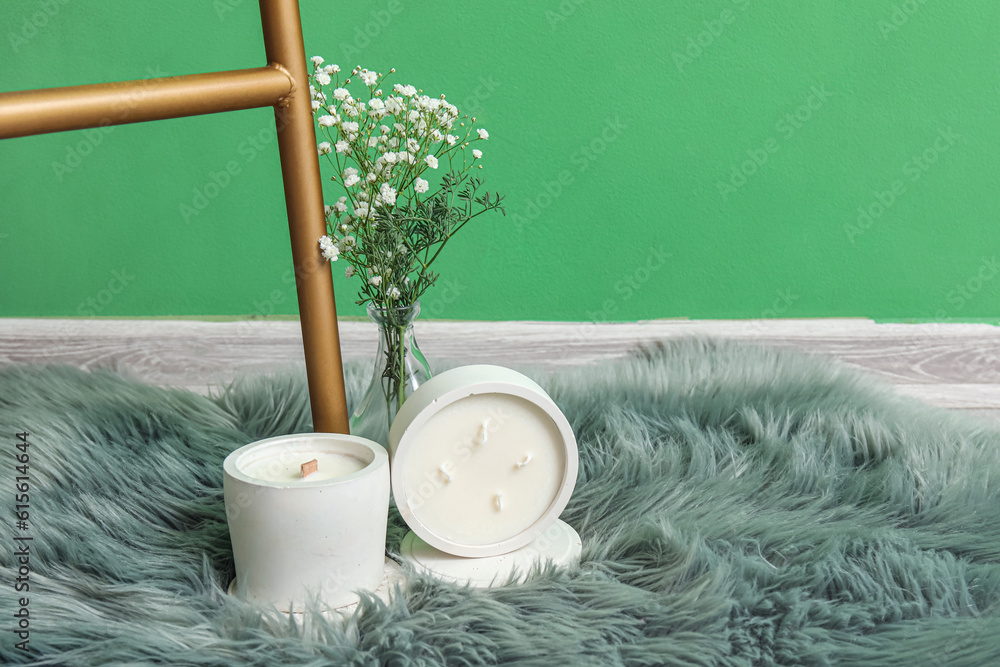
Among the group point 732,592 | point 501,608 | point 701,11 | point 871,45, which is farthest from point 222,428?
point 871,45

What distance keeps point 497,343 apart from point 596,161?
0.31 metres

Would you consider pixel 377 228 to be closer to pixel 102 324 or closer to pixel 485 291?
pixel 485 291

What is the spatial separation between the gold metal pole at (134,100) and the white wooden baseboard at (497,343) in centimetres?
61

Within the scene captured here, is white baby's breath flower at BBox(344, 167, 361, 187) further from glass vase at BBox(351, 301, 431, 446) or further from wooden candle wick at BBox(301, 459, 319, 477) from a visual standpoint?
wooden candle wick at BBox(301, 459, 319, 477)

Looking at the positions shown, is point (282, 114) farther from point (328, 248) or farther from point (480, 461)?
point (480, 461)

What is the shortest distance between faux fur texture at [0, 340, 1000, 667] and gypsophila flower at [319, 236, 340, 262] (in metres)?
0.28

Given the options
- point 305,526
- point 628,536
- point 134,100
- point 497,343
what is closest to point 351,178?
point 134,100

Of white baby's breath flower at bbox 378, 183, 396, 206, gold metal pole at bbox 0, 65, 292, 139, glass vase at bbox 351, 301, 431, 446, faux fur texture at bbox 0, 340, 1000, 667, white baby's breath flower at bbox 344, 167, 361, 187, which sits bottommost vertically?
faux fur texture at bbox 0, 340, 1000, 667

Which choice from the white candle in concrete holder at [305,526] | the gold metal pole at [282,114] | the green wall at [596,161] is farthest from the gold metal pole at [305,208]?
the green wall at [596,161]

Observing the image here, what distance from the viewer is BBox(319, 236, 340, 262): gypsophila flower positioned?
2.37 feet

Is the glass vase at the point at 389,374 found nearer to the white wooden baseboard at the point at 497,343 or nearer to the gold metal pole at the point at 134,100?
the gold metal pole at the point at 134,100

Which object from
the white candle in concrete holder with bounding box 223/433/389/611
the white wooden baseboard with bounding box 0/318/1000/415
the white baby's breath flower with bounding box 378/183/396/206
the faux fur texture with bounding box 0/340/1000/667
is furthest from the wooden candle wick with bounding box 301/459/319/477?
the white wooden baseboard with bounding box 0/318/1000/415

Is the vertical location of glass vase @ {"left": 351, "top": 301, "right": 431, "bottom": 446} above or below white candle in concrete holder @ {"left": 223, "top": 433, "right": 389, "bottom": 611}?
above

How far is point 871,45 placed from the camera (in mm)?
1196
